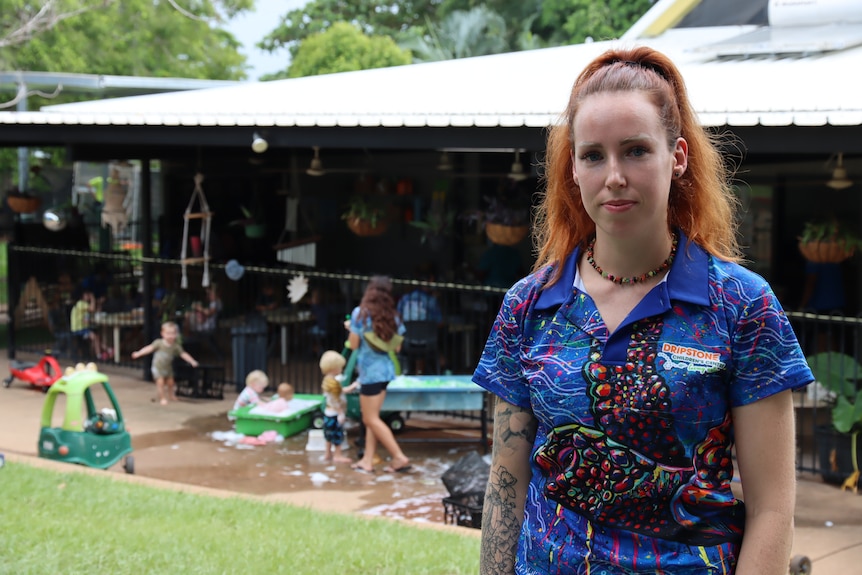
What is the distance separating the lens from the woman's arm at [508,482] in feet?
7.55

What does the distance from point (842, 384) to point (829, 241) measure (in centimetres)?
250

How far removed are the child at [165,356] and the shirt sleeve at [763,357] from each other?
9.98 m

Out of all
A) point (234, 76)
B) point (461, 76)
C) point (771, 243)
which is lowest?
point (771, 243)

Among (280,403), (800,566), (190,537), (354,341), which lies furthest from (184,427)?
(800,566)

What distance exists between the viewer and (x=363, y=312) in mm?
9031

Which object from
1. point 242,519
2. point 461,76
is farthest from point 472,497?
point 461,76

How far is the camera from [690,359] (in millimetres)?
2023

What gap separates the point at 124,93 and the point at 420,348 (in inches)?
536

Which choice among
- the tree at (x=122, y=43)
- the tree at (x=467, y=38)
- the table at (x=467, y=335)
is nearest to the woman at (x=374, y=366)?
the table at (x=467, y=335)

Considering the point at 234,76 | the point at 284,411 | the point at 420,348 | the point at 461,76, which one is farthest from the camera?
the point at 234,76

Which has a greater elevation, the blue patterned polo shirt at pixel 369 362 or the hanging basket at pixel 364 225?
the hanging basket at pixel 364 225

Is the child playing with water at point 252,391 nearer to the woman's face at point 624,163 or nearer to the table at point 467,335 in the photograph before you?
the table at point 467,335

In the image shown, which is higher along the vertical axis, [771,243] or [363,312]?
[771,243]

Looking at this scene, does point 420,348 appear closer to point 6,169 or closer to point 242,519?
Answer: point 242,519
